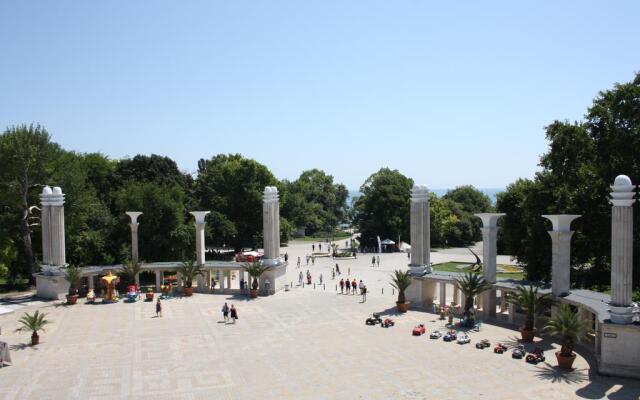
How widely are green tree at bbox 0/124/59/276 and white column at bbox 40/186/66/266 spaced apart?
2995mm

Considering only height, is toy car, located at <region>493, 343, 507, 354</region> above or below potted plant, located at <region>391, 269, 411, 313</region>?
below

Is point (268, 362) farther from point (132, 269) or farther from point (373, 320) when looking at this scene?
point (132, 269)

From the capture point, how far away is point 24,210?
39.0m

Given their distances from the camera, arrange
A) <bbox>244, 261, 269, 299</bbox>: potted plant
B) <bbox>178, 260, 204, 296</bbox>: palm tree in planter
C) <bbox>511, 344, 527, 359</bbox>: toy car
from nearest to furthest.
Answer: <bbox>511, 344, 527, 359</bbox>: toy car
<bbox>244, 261, 269, 299</bbox>: potted plant
<bbox>178, 260, 204, 296</bbox>: palm tree in planter

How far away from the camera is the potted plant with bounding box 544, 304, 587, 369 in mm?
21766

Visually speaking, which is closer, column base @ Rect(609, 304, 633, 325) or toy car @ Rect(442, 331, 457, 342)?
column base @ Rect(609, 304, 633, 325)

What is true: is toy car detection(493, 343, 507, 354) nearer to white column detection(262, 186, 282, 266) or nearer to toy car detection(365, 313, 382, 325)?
toy car detection(365, 313, 382, 325)

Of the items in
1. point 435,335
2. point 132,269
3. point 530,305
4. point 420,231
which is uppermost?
point 420,231

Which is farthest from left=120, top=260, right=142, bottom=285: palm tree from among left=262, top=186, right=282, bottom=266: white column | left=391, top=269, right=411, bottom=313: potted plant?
left=391, top=269, right=411, bottom=313: potted plant

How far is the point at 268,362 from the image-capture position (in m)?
23.2

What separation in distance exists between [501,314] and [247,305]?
14.7m

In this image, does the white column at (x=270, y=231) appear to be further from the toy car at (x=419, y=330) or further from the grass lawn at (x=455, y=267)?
the grass lawn at (x=455, y=267)

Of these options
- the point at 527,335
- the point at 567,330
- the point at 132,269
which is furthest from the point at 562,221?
the point at 132,269

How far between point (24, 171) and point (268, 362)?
25.2 m
